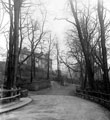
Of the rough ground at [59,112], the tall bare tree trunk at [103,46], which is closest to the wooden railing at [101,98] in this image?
the rough ground at [59,112]

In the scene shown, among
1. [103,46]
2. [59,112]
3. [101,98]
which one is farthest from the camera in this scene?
[103,46]

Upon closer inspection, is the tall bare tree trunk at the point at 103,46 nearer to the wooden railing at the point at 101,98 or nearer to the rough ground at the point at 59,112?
the wooden railing at the point at 101,98

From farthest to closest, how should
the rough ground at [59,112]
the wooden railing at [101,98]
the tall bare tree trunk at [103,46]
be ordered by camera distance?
1. the tall bare tree trunk at [103,46]
2. the wooden railing at [101,98]
3. the rough ground at [59,112]

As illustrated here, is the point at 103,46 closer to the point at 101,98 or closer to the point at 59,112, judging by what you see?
the point at 101,98

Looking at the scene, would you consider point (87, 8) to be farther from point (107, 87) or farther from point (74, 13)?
point (107, 87)

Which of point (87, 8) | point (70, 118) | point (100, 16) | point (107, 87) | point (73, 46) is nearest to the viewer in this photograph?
point (70, 118)

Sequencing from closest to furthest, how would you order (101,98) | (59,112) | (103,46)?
(59,112) < (101,98) < (103,46)

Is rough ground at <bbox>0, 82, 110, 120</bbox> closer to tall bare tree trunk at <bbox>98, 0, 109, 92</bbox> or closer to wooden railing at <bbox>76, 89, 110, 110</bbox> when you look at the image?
wooden railing at <bbox>76, 89, 110, 110</bbox>

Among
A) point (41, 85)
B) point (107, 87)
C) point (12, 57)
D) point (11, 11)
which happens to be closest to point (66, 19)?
point (11, 11)

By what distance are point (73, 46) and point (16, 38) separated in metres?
17.3

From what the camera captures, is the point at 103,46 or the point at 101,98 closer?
the point at 101,98

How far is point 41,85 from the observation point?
32.3m

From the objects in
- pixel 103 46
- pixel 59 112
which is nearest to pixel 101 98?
pixel 103 46

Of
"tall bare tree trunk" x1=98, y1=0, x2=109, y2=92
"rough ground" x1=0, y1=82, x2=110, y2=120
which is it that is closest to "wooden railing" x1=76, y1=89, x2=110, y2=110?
"rough ground" x1=0, y1=82, x2=110, y2=120
